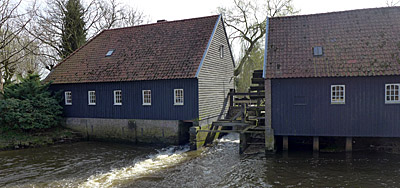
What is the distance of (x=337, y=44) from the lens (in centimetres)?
1532

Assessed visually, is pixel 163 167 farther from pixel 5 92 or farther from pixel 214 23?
pixel 5 92

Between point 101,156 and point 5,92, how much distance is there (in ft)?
31.8

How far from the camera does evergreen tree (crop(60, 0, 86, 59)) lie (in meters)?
28.7

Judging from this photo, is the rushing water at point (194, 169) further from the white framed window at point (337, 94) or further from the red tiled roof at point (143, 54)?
the red tiled roof at point (143, 54)

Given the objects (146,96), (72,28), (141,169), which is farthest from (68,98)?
(141,169)

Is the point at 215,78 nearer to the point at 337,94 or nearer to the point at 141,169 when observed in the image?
the point at 337,94

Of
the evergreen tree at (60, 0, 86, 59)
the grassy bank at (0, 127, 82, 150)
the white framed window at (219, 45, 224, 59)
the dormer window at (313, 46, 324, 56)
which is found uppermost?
the evergreen tree at (60, 0, 86, 59)

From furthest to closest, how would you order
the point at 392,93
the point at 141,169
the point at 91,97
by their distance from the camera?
the point at 91,97 < the point at 392,93 < the point at 141,169

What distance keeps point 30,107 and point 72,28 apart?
12.3 m

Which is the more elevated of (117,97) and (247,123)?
(117,97)

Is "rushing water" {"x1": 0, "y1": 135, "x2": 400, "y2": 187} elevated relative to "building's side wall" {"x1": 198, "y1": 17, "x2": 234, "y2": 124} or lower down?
lower down

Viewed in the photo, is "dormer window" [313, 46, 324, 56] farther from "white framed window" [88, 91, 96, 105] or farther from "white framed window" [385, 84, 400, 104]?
"white framed window" [88, 91, 96, 105]

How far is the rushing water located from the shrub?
2673mm

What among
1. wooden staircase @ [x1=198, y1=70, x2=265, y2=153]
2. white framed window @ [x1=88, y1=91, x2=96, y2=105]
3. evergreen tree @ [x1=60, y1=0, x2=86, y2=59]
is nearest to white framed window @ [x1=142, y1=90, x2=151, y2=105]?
white framed window @ [x1=88, y1=91, x2=96, y2=105]
